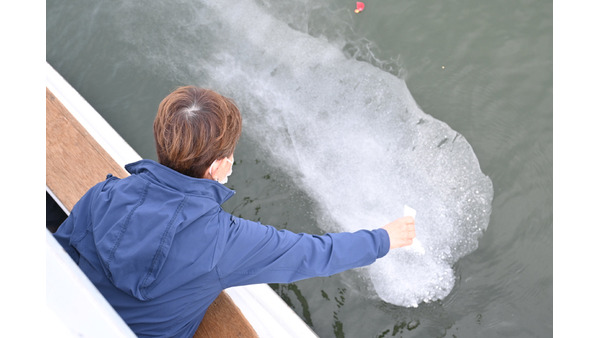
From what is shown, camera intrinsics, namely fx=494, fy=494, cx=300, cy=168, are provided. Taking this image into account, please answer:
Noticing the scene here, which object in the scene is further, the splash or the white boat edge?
the splash

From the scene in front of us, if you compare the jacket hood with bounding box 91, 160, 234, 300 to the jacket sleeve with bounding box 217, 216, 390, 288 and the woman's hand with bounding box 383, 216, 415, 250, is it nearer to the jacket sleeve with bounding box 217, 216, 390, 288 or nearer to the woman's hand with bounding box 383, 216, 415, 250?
the jacket sleeve with bounding box 217, 216, 390, 288

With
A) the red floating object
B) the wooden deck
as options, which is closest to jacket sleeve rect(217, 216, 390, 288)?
the wooden deck

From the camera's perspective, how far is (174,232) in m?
1.25

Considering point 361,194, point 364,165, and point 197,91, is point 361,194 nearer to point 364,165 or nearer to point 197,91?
point 364,165

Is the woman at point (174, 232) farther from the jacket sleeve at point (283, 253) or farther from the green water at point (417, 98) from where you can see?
the green water at point (417, 98)

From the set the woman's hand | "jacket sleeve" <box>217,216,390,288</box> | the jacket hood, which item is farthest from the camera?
the woman's hand

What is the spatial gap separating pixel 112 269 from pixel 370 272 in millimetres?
1461

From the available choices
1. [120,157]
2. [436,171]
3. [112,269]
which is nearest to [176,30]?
[120,157]

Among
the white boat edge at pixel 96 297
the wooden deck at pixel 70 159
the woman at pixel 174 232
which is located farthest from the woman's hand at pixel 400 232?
the wooden deck at pixel 70 159

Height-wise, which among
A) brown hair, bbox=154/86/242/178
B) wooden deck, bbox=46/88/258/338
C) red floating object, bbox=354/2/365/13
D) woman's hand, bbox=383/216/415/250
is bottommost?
wooden deck, bbox=46/88/258/338

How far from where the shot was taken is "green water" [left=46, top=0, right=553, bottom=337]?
7.52 feet

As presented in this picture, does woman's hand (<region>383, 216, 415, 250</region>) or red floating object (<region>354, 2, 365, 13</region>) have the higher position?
red floating object (<region>354, 2, 365, 13</region>)

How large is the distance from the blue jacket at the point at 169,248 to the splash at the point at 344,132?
3.62 feet

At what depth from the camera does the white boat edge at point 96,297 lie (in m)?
0.83
